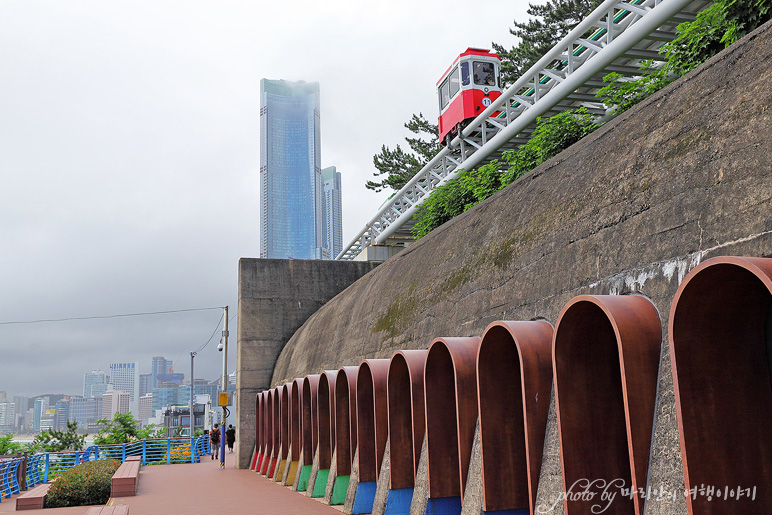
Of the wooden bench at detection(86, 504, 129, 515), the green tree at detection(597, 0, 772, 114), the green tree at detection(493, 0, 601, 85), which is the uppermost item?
the green tree at detection(493, 0, 601, 85)

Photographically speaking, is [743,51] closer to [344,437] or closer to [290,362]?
[344,437]

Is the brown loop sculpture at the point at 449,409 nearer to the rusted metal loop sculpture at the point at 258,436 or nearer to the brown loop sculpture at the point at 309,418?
the brown loop sculpture at the point at 309,418

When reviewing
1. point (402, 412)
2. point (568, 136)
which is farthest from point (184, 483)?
point (568, 136)

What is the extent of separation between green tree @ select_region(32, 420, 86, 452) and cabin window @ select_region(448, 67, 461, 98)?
74.5 ft

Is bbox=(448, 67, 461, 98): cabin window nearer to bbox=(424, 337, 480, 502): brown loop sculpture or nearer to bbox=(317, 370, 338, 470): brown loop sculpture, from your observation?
bbox=(317, 370, 338, 470): brown loop sculpture

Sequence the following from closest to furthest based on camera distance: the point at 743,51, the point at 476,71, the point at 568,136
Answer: the point at 743,51 → the point at 568,136 → the point at 476,71

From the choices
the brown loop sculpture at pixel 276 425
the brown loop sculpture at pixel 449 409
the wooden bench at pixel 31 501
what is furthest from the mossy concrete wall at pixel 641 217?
the wooden bench at pixel 31 501

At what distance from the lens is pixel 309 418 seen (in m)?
13.7

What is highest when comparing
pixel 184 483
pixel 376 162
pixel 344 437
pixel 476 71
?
pixel 376 162

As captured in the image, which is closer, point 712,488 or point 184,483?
point 712,488

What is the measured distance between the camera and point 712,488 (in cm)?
382

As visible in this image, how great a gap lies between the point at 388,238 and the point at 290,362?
1181 cm

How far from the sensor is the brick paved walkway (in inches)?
445

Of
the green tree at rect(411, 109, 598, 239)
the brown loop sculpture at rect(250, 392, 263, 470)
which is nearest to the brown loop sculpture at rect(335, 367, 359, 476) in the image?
the green tree at rect(411, 109, 598, 239)
